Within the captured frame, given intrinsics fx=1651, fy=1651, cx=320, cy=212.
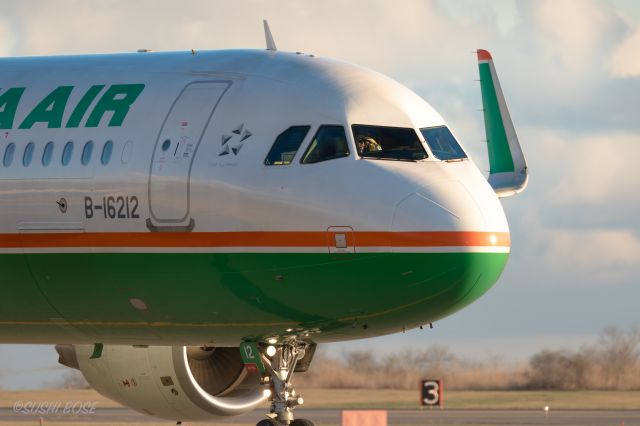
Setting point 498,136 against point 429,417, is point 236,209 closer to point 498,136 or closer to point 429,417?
point 498,136

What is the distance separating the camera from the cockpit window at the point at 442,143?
2133 cm

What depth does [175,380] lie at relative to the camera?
2473 cm

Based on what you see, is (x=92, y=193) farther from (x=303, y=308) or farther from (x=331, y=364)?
(x=331, y=364)

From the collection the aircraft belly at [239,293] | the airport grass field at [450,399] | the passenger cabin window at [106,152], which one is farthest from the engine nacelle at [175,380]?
the airport grass field at [450,399]

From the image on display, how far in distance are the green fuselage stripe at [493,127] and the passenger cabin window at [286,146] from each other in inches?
526

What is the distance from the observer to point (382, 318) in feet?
67.9

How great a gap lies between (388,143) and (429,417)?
2254 cm

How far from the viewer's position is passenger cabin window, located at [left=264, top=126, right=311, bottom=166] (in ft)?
68.2

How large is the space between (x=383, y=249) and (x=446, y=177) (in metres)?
1.37

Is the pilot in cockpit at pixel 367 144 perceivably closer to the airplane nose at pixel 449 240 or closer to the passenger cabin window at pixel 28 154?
the airplane nose at pixel 449 240

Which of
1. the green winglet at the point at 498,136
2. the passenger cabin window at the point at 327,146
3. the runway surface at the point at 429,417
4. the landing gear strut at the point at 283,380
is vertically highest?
the green winglet at the point at 498,136

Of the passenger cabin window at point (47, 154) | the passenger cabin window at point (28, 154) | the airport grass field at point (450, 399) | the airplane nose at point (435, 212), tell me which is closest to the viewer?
the airplane nose at point (435, 212)

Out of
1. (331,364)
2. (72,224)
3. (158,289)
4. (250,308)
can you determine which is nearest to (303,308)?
(250,308)

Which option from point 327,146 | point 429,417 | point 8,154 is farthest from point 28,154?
point 429,417
